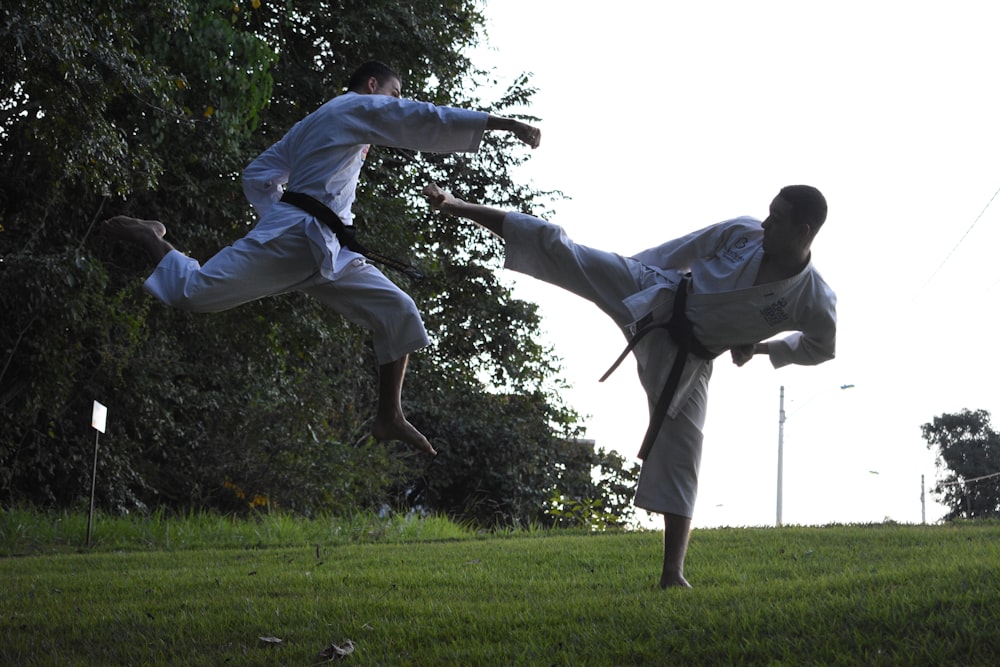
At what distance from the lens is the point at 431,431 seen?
20406 millimetres

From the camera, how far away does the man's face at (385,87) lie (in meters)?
5.63

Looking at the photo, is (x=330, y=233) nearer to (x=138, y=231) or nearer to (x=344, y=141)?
(x=344, y=141)

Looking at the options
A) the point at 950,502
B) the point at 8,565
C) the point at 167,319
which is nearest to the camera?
the point at 8,565

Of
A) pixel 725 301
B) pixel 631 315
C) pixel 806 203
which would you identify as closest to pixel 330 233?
pixel 631 315

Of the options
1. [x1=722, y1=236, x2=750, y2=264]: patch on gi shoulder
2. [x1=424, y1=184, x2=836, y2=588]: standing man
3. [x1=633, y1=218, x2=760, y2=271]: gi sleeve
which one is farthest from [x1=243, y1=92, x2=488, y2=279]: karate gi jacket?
[x1=722, y1=236, x2=750, y2=264]: patch on gi shoulder

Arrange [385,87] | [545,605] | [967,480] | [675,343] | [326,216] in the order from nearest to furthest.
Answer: [545,605], [326,216], [675,343], [385,87], [967,480]

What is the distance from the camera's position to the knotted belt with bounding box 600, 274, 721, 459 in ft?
17.6

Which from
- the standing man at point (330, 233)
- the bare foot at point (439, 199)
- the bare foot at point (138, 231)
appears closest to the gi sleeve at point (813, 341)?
the standing man at point (330, 233)

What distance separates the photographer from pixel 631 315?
535cm

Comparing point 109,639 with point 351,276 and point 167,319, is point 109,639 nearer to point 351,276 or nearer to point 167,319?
point 351,276

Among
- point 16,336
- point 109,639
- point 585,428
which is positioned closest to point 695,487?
point 109,639

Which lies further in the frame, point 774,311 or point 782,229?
point 774,311

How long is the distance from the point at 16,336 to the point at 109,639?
7.77m

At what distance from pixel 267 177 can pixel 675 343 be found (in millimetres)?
2312
